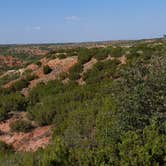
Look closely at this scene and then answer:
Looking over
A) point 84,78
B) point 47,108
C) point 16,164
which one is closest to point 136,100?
point 16,164

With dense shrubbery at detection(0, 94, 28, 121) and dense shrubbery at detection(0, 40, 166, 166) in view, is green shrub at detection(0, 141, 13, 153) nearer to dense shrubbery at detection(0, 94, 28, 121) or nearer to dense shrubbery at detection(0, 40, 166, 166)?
dense shrubbery at detection(0, 40, 166, 166)

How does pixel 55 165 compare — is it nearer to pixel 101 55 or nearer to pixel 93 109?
pixel 93 109

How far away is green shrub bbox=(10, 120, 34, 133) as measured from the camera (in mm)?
23031

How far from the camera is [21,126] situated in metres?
23.0

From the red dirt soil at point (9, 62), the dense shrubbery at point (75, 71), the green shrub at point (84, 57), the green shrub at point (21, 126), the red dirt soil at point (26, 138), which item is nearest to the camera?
the red dirt soil at point (26, 138)

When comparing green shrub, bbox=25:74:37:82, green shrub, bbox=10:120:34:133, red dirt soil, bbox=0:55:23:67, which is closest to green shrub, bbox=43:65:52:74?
green shrub, bbox=25:74:37:82

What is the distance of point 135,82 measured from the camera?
1487cm

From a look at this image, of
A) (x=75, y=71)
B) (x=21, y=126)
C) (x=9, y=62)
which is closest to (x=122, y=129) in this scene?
(x=21, y=126)

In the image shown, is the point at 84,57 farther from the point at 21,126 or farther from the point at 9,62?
the point at 9,62

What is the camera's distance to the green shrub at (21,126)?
23031 mm

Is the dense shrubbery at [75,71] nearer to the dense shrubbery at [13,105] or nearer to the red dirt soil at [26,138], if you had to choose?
the dense shrubbery at [13,105]

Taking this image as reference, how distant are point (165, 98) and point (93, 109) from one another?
5.48m

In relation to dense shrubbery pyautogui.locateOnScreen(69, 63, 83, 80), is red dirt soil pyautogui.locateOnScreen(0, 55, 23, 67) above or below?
below

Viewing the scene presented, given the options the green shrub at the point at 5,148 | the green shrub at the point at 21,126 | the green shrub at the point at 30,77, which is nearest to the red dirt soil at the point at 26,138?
the green shrub at the point at 21,126
